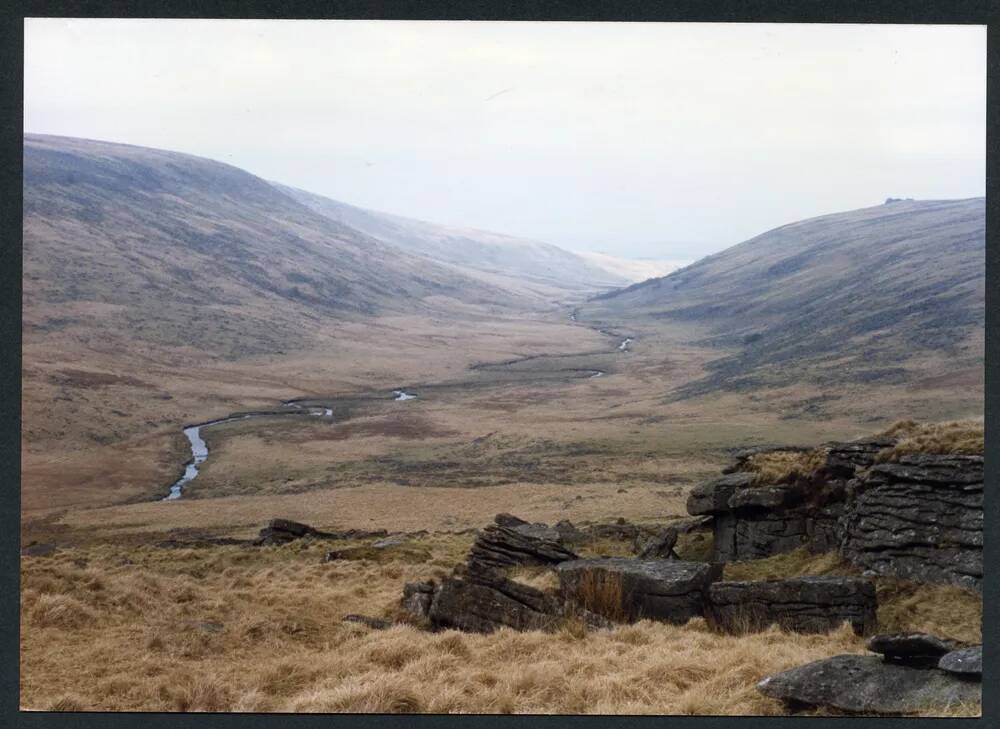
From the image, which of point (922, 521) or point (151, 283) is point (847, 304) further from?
point (922, 521)

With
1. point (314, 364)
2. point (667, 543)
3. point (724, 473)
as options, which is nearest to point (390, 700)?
point (667, 543)

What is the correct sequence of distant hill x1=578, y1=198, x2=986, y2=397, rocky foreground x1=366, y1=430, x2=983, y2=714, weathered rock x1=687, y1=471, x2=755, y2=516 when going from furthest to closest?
1. distant hill x1=578, y1=198, x2=986, y2=397
2. weathered rock x1=687, y1=471, x2=755, y2=516
3. rocky foreground x1=366, y1=430, x2=983, y2=714

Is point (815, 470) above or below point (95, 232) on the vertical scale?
below

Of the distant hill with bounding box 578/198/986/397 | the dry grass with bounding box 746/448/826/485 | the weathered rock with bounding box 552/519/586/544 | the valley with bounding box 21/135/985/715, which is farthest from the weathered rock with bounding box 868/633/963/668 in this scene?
the distant hill with bounding box 578/198/986/397

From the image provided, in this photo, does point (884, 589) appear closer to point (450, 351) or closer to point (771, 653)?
point (771, 653)

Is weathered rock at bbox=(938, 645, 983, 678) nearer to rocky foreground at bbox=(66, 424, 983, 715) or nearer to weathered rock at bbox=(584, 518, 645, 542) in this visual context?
rocky foreground at bbox=(66, 424, 983, 715)

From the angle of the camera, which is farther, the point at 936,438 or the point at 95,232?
the point at 95,232

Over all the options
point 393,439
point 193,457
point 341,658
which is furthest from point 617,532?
point 393,439
